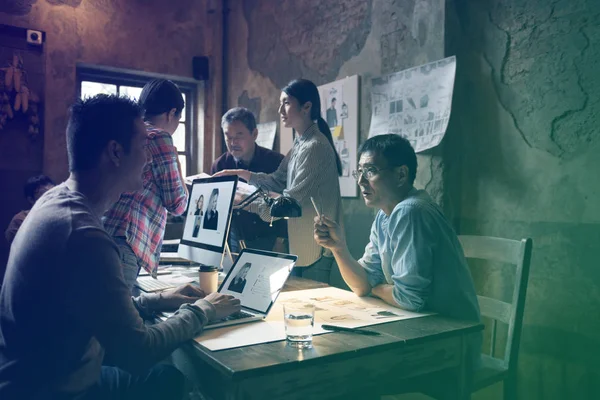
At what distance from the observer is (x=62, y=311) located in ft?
3.52

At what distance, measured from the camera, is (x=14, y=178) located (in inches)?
150

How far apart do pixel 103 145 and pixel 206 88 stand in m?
3.63

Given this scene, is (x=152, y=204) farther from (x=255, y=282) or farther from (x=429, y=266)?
(x=429, y=266)

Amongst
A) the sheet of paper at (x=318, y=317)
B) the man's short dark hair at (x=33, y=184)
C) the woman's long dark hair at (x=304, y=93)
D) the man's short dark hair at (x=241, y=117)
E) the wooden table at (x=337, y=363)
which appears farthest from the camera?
the man's short dark hair at (x=33, y=184)

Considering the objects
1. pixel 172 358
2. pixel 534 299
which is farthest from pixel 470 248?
pixel 172 358

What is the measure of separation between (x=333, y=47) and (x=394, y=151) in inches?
72.8

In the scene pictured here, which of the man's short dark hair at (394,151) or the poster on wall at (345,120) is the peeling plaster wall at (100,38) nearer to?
the poster on wall at (345,120)

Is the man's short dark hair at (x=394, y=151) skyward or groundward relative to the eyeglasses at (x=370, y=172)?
skyward

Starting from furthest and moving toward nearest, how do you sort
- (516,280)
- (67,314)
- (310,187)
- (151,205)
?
(310,187)
(151,205)
(516,280)
(67,314)

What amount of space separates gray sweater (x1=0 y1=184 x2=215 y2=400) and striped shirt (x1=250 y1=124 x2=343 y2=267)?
1.35m

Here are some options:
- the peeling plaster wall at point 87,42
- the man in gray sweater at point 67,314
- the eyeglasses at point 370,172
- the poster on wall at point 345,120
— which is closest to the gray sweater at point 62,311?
the man in gray sweater at point 67,314

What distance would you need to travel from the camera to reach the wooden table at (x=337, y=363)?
3.38ft

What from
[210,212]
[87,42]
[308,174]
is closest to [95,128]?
[210,212]

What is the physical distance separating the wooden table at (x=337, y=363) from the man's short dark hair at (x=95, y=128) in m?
0.55
